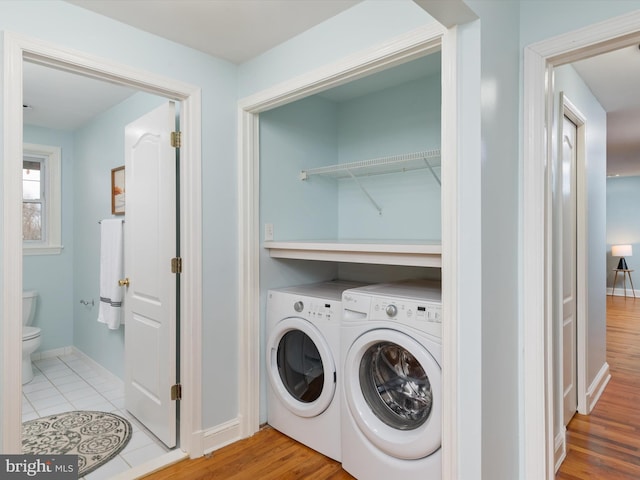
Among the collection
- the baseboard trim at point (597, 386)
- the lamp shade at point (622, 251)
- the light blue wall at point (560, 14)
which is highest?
the light blue wall at point (560, 14)

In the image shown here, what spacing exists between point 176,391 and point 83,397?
4.24 feet

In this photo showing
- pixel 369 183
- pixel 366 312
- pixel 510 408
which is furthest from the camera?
pixel 369 183

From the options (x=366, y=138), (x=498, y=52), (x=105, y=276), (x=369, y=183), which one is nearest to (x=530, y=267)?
(x=498, y=52)

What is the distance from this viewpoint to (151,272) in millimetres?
2387

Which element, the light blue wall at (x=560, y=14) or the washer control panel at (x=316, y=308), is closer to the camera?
the light blue wall at (x=560, y=14)

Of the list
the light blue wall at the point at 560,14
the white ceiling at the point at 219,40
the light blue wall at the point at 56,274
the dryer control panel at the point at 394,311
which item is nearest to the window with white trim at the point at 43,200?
the light blue wall at the point at 56,274

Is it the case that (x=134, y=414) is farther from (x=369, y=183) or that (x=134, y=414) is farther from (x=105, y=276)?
(x=369, y=183)

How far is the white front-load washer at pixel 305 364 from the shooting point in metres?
2.09

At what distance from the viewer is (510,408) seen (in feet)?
5.14

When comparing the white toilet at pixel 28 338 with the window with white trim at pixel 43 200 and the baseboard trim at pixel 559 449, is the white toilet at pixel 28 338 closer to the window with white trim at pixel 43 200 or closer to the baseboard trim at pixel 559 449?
the window with white trim at pixel 43 200

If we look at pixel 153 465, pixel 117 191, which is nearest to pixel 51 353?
pixel 117 191

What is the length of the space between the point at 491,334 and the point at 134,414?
238 cm

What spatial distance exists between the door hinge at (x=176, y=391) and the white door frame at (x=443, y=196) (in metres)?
0.36

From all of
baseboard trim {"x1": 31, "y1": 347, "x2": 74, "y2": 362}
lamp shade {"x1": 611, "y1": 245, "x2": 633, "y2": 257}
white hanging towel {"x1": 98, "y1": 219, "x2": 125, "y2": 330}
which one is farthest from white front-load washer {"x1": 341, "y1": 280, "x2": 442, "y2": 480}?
lamp shade {"x1": 611, "y1": 245, "x2": 633, "y2": 257}
